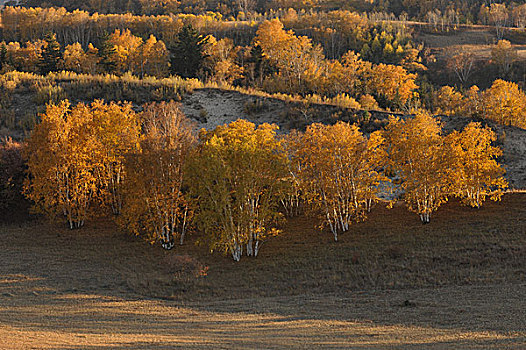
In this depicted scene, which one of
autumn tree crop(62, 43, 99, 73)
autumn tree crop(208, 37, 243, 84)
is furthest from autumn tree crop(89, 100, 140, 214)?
autumn tree crop(62, 43, 99, 73)

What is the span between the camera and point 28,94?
192ft

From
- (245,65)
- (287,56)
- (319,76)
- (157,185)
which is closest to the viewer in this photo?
(157,185)

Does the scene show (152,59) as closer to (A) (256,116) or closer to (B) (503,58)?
(A) (256,116)

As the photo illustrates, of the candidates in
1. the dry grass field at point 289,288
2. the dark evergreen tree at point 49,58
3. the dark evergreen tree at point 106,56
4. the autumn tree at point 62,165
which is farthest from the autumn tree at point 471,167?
the dark evergreen tree at point 49,58

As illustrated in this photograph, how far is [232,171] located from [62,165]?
14.3 metres

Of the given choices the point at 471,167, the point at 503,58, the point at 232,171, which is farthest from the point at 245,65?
the point at 503,58

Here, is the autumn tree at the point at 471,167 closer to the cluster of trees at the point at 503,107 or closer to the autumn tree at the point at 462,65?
the cluster of trees at the point at 503,107

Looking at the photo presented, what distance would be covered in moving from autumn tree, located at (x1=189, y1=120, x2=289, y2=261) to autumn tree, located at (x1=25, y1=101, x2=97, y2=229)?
390 inches

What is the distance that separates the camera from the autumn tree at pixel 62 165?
112 ft

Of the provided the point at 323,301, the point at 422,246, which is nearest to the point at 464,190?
the point at 422,246

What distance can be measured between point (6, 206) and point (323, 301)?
30.1 m

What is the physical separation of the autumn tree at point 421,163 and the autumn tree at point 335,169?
80.4 inches

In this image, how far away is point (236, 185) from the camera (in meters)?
30.2

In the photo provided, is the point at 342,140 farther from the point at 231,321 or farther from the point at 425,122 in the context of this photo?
the point at 231,321
